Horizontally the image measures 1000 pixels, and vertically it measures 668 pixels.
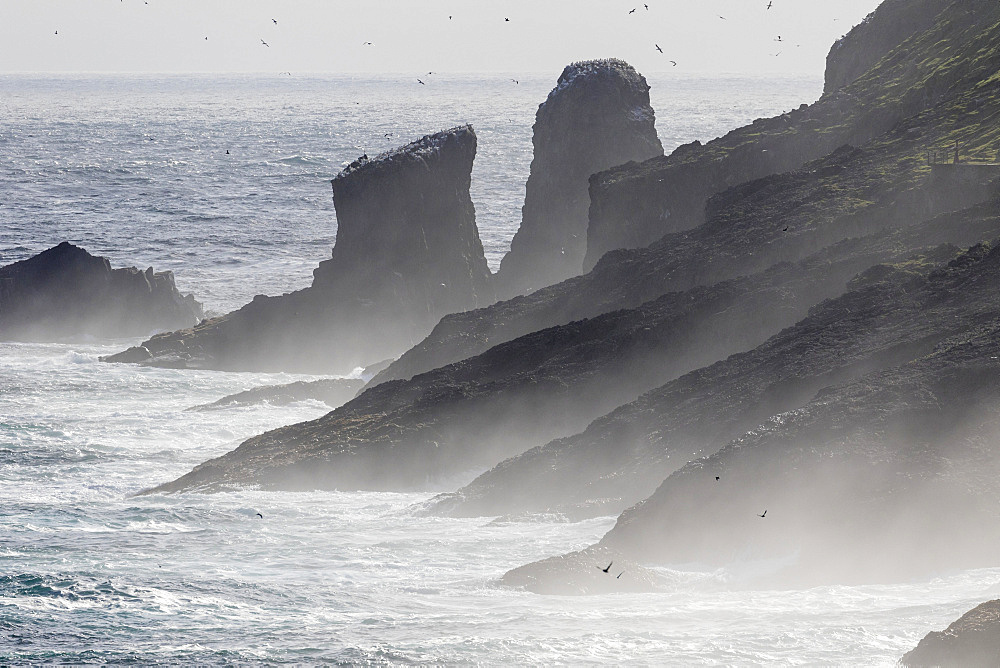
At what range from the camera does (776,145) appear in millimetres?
67625

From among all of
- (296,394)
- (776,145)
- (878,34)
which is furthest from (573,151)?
(296,394)

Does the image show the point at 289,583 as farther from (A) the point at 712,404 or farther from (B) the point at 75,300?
(B) the point at 75,300

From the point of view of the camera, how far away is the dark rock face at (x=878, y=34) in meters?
79.6

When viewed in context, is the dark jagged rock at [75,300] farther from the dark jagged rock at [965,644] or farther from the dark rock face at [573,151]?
the dark jagged rock at [965,644]

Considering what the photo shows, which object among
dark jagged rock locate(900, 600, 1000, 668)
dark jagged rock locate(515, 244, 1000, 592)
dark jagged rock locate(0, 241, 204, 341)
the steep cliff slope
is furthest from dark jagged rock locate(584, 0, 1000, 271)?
dark jagged rock locate(900, 600, 1000, 668)

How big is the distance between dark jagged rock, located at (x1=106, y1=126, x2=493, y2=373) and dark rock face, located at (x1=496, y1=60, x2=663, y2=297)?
6441 mm

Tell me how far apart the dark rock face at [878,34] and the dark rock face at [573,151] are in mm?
11853

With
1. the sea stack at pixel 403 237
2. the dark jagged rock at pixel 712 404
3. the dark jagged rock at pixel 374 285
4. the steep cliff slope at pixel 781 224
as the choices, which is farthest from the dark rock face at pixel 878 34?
the dark jagged rock at pixel 712 404

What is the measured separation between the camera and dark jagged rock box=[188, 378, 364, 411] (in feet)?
206

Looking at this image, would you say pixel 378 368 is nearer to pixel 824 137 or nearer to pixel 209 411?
pixel 209 411

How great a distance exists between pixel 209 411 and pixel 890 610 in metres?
38.2

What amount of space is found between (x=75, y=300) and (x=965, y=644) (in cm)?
6527

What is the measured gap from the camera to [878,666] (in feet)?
88.9


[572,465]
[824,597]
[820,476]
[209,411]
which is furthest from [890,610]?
[209,411]
